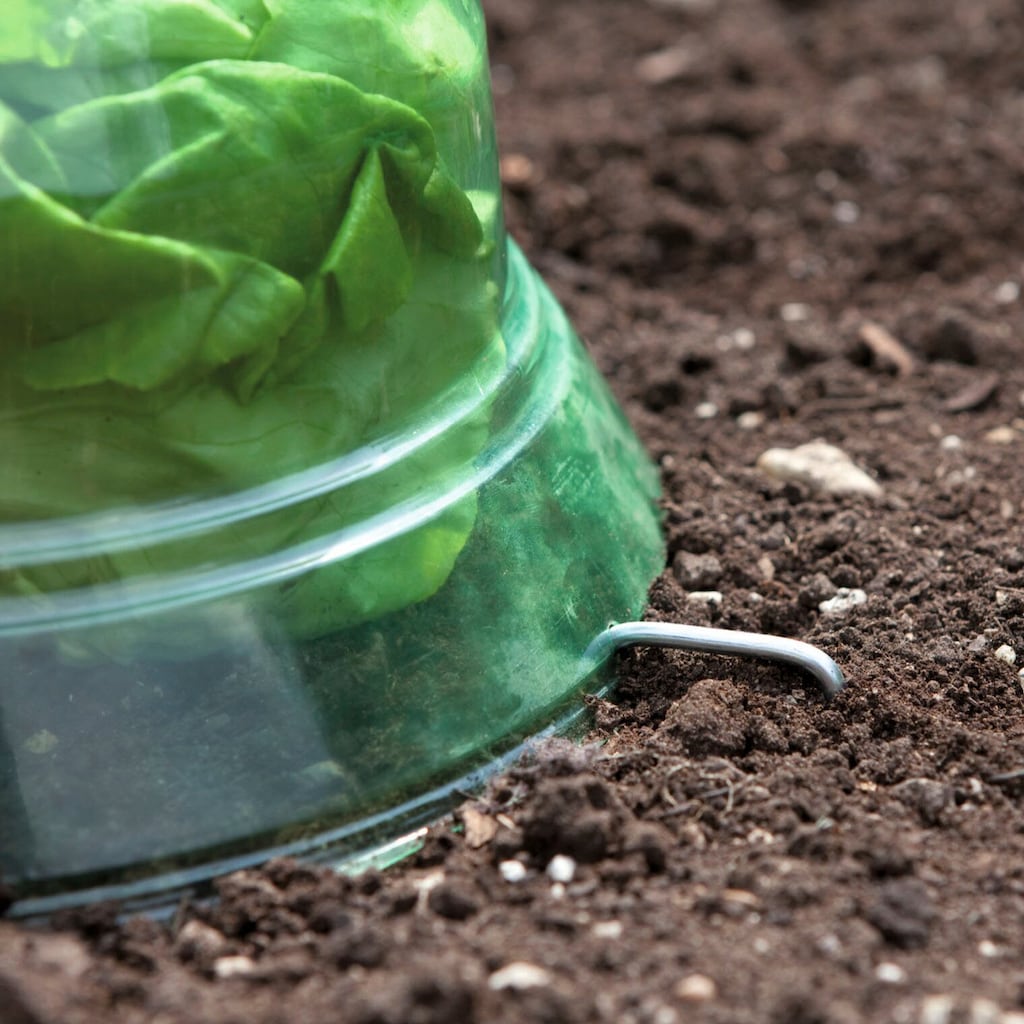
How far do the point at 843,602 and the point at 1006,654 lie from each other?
0.24m

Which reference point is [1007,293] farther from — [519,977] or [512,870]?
[519,977]

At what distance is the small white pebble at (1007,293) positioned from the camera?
119 inches

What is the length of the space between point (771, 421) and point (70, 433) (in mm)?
1462

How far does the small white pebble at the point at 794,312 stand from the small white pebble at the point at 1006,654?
4.16 feet

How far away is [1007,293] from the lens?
9.98ft

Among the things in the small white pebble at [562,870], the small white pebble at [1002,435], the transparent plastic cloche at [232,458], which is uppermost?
the transparent plastic cloche at [232,458]

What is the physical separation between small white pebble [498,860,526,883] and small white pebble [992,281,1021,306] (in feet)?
6.40

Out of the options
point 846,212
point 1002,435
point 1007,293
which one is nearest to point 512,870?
point 1002,435

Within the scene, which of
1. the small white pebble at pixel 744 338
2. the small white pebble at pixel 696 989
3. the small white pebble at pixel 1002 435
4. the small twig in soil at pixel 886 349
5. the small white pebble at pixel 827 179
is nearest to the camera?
the small white pebble at pixel 696 989

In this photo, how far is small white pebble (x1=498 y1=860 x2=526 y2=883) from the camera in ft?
5.11

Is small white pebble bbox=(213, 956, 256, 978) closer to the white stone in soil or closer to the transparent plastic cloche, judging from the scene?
the transparent plastic cloche

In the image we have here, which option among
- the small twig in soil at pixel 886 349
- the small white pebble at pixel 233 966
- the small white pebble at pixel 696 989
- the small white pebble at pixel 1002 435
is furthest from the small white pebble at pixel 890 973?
the small twig in soil at pixel 886 349

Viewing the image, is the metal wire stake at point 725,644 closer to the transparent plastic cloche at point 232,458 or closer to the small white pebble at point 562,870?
the transparent plastic cloche at point 232,458

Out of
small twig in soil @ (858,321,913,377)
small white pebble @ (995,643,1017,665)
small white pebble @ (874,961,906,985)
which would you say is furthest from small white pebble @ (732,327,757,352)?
small white pebble @ (874,961,906,985)
